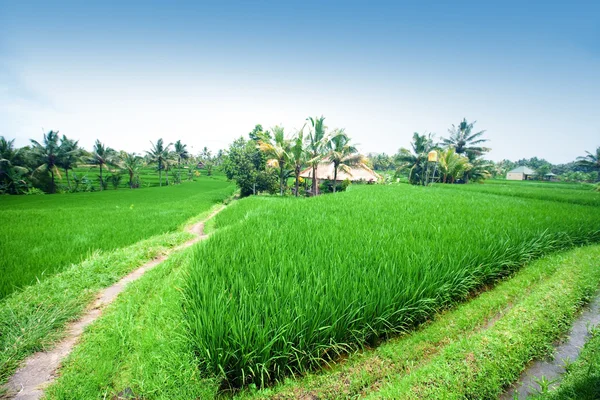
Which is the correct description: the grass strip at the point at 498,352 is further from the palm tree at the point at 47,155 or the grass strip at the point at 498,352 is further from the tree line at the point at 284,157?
the palm tree at the point at 47,155

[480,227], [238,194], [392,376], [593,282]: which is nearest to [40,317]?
[392,376]

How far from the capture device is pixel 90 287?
3.45m

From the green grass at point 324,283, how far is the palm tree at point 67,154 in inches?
1077

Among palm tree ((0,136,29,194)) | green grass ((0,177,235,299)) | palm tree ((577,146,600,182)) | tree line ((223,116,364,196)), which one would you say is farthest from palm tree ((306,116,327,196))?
palm tree ((577,146,600,182))

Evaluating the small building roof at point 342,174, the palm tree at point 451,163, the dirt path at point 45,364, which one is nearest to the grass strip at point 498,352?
the dirt path at point 45,364


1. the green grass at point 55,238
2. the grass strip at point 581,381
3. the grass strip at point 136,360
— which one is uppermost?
the green grass at point 55,238

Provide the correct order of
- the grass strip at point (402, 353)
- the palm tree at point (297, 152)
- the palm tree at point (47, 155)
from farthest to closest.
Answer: the palm tree at point (47, 155)
the palm tree at point (297, 152)
the grass strip at point (402, 353)

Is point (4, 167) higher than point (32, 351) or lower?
higher

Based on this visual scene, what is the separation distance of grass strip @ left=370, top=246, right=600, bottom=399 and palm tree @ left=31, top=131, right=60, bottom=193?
2973cm

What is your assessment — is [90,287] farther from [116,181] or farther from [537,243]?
[116,181]

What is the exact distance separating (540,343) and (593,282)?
2037mm

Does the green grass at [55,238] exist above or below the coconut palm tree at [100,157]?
below

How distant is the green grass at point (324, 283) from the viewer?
1.85 m

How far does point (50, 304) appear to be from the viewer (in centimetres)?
290
